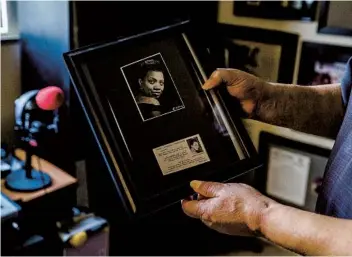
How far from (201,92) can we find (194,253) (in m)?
1.27

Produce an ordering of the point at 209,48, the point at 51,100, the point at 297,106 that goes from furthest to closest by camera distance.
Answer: the point at 209,48
the point at 51,100
the point at 297,106

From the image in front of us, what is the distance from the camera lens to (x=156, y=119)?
0.87 metres

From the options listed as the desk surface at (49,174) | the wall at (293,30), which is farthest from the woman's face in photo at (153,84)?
the wall at (293,30)

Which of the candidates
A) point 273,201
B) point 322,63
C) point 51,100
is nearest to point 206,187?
point 273,201

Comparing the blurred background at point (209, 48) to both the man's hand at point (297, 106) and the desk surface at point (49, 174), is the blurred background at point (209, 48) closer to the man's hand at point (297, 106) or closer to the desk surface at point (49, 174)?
the desk surface at point (49, 174)

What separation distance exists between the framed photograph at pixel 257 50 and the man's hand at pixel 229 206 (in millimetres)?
1042

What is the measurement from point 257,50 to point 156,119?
45.0 inches

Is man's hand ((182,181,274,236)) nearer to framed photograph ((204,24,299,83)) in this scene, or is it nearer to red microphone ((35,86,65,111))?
red microphone ((35,86,65,111))

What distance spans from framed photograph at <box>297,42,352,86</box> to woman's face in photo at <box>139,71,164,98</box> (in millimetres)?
1056

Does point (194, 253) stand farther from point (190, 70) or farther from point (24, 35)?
point (190, 70)

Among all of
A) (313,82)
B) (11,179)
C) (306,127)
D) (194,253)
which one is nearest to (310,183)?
(313,82)

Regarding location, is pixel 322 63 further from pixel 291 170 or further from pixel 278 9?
pixel 291 170

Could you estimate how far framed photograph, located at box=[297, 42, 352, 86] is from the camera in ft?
5.74

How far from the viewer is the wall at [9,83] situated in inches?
58.7
